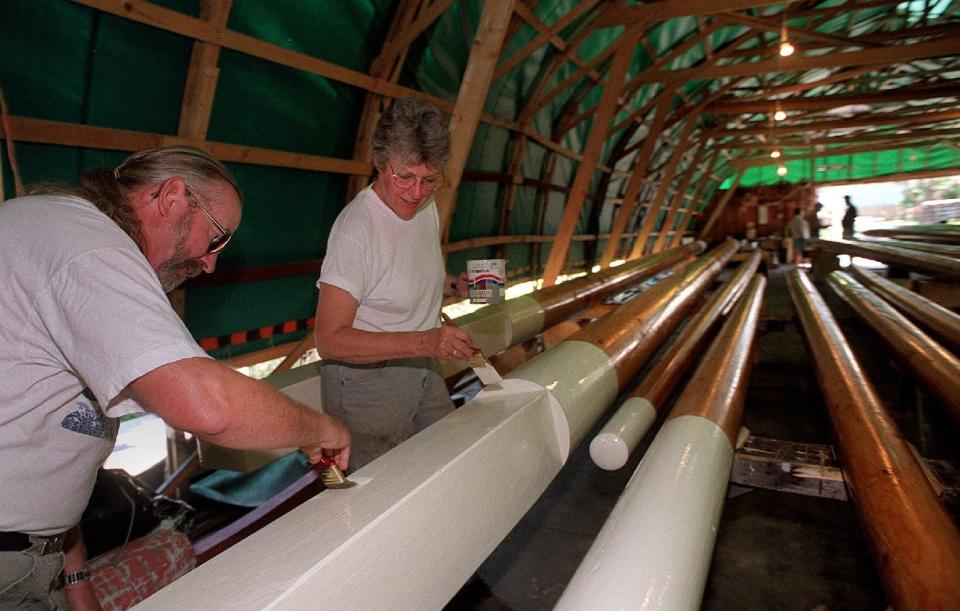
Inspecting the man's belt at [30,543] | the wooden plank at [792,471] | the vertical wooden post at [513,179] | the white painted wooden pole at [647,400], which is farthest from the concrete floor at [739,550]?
the vertical wooden post at [513,179]

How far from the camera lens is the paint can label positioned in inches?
76.7

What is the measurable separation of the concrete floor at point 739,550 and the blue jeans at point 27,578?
119cm

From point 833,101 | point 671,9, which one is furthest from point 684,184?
point 671,9

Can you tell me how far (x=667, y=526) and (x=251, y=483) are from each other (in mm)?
A: 3786

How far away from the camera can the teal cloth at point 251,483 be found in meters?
3.88

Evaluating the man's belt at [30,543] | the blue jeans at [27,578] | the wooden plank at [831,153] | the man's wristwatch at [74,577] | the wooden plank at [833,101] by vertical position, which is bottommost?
the man's wristwatch at [74,577]

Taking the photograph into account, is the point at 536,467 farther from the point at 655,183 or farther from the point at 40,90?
the point at 655,183

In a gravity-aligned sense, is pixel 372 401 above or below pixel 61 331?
below

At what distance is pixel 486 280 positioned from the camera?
6.40ft

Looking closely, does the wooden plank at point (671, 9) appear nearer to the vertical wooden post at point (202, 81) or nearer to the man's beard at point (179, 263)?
the vertical wooden post at point (202, 81)

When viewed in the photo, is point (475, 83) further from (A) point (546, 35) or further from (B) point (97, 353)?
(B) point (97, 353)

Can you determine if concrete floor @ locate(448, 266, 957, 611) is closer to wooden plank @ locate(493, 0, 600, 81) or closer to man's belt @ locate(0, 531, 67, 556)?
man's belt @ locate(0, 531, 67, 556)

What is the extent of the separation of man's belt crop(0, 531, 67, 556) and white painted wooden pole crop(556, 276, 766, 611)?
3.31ft

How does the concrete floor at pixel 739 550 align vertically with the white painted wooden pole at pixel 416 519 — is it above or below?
below
